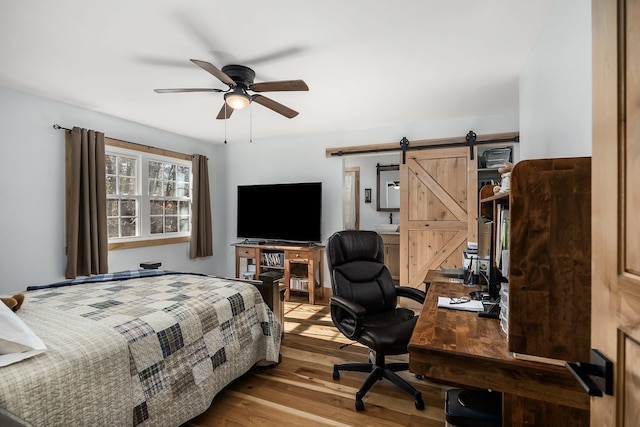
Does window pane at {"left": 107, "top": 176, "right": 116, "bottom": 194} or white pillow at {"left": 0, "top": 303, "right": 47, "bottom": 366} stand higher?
window pane at {"left": 107, "top": 176, "right": 116, "bottom": 194}

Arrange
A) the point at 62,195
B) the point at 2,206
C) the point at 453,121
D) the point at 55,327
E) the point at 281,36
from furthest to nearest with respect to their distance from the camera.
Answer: the point at 453,121 < the point at 62,195 < the point at 2,206 < the point at 281,36 < the point at 55,327

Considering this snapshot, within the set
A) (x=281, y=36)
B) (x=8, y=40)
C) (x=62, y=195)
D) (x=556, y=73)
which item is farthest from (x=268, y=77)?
(x=62, y=195)

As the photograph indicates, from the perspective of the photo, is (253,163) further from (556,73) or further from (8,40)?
(556,73)

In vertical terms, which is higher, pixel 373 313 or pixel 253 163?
pixel 253 163

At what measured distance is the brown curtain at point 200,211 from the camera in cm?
491

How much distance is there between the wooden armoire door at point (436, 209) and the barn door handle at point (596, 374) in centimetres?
344

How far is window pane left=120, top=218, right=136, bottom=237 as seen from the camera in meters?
4.07

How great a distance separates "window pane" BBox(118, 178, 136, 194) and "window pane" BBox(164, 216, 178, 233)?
0.65m

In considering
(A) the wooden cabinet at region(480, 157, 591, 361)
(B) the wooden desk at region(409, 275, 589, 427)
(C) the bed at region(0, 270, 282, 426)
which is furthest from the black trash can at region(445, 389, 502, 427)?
(C) the bed at region(0, 270, 282, 426)

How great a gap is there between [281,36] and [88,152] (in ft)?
9.04

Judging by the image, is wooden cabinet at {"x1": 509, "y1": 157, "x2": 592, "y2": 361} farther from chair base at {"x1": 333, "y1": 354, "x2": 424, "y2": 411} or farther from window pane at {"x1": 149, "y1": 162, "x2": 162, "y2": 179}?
window pane at {"x1": 149, "y1": 162, "x2": 162, "y2": 179}

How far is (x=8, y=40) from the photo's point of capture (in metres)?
2.18

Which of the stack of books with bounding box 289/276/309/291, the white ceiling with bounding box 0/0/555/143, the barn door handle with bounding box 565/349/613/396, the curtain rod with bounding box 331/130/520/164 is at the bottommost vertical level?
the stack of books with bounding box 289/276/309/291

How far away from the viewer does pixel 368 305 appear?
8.17 ft
